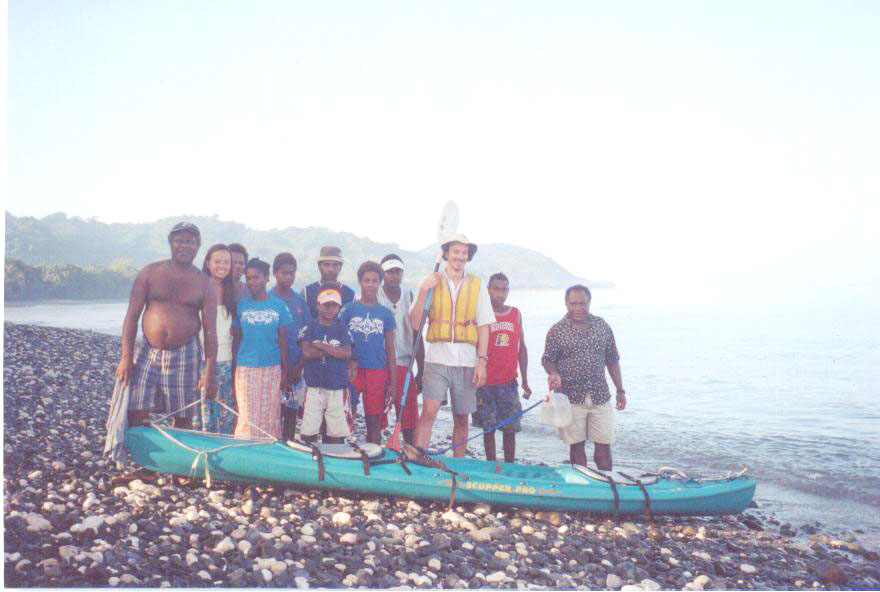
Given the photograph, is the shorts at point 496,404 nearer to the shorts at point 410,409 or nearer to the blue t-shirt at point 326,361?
the shorts at point 410,409

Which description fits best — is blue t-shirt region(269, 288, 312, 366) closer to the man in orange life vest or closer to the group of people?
the group of people

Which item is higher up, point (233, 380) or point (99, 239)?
point (99, 239)

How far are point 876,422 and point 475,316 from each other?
29.0ft

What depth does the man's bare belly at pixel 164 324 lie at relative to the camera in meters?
4.25

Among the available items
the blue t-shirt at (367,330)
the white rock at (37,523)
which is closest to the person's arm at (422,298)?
the blue t-shirt at (367,330)

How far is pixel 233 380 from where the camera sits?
4.93m

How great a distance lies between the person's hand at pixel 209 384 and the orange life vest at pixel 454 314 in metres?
1.54

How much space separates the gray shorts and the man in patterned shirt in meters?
0.64

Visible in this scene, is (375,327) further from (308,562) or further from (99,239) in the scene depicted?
(99,239)

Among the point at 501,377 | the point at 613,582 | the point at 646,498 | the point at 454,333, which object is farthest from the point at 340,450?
the point at 646,498

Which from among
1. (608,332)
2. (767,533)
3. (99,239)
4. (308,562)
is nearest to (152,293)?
(308,562)

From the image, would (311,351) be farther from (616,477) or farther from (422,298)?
(616,477)

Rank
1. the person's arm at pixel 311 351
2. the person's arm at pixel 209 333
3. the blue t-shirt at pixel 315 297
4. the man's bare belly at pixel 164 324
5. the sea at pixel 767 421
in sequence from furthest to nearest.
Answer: the sea at pixel 767 421 < the blue t-shirt at pixel 315 297 < the person's arm at pixel 311 351 < the person's arm at pixel 209 333 < the man's bare belly at pixel 164 324

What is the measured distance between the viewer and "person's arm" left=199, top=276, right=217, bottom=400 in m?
4.36
